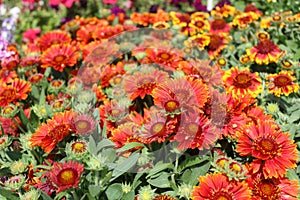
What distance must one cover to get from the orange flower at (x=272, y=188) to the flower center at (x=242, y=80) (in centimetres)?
55

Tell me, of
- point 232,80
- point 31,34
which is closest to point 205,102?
point 232,80

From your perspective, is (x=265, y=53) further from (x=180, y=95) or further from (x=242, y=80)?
(x=180, y=95)

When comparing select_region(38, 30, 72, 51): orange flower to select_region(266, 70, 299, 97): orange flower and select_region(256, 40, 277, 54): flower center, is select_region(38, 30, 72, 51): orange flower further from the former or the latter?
select_region(266, 70, 299, 97): orange flower

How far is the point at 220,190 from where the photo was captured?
141cm

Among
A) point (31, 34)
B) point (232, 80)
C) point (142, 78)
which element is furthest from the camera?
point (31, 34)

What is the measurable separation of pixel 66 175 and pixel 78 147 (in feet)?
0.40

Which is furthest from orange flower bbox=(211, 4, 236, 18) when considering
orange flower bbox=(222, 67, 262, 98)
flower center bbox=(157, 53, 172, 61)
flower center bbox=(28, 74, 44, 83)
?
flower center bbox=(28, 74, 44, 83)

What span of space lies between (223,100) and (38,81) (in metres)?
1.01

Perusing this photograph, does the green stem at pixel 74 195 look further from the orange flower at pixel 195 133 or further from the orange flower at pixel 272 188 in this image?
the orange flower at pixel 272 188

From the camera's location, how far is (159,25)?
2.71 m

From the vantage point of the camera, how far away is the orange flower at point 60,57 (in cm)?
229

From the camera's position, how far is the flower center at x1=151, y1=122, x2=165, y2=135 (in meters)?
1.52

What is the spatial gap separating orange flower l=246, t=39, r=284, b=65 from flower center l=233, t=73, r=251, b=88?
0.26 metres

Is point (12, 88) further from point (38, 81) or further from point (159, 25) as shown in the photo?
point (159, 25)
